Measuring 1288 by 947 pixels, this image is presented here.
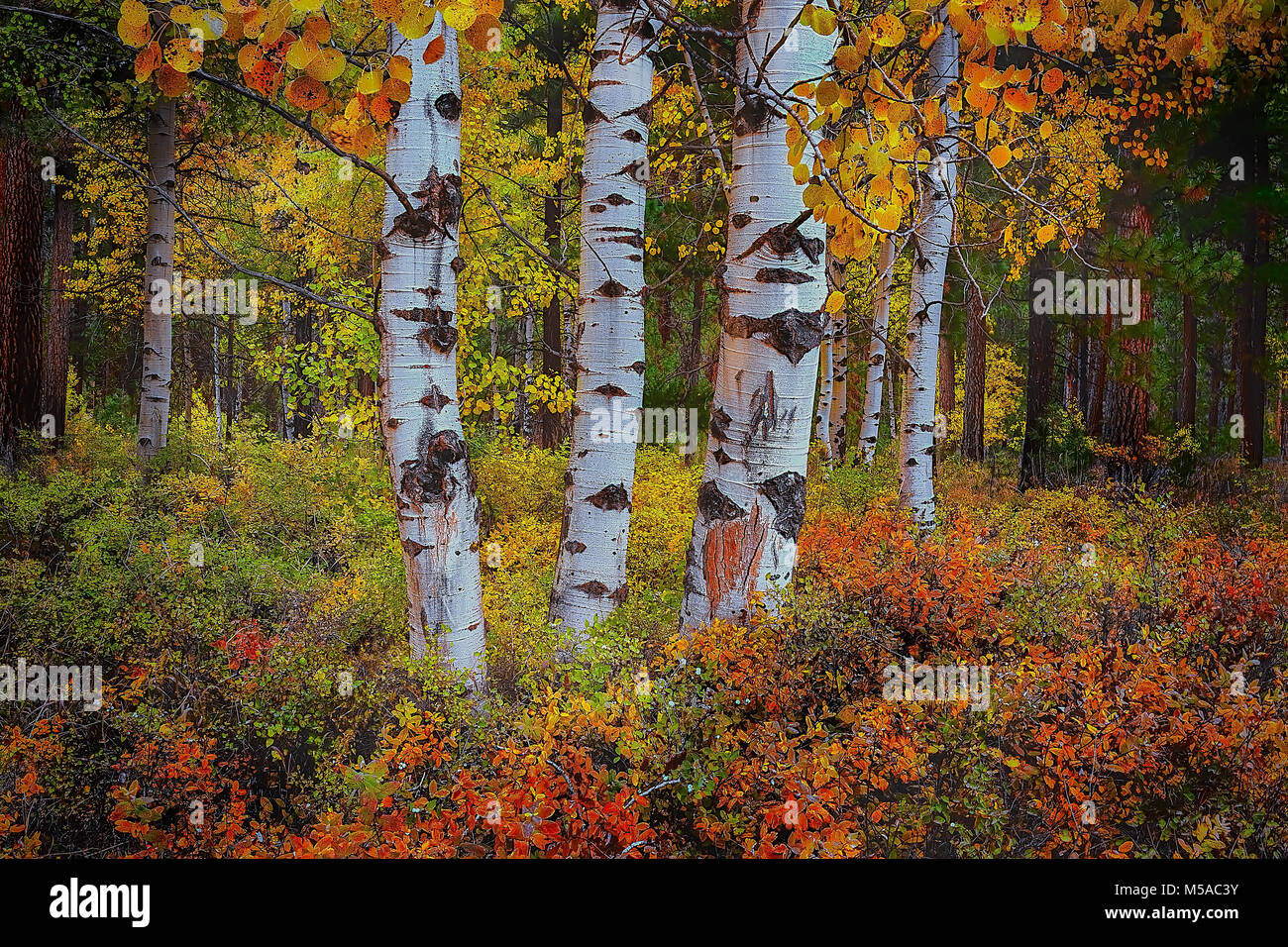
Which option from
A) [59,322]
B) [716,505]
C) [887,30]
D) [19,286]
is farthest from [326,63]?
[59,322]

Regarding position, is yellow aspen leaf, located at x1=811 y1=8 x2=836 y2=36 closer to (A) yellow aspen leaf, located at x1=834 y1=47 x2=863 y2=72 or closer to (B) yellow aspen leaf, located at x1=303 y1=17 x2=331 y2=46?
(A) yellow aspen leaf, located at x1=834 y1=47 x2=863 y2=72

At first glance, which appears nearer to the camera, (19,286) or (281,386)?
(19,286)

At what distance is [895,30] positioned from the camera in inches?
71.8

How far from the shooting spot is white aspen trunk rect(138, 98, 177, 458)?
9.36 metres

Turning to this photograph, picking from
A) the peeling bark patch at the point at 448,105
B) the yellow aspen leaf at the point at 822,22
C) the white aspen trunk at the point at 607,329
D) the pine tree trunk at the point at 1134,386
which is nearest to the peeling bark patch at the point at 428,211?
the peeling bark patch at the point at 448,105

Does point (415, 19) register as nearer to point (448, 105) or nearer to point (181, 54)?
point (181, 54)

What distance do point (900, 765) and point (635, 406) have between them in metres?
2.59

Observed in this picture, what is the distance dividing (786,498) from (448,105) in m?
2.42

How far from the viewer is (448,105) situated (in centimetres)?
361

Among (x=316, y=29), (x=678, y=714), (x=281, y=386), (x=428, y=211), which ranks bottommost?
(x=678, y=714)

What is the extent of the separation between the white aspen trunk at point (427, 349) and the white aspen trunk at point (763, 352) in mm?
1215

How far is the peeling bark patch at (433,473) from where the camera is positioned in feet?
11.8
